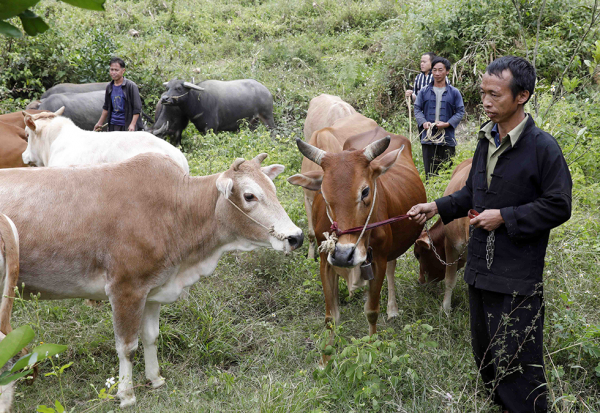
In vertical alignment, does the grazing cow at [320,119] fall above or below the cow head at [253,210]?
below

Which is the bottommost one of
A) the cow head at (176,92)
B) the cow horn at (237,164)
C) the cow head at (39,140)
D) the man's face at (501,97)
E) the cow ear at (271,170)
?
the cow head at (176,92)

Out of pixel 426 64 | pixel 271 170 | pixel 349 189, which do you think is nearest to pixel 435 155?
pixel 426 64

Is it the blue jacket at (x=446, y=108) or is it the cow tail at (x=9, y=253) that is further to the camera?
the blue jacket at (x=446, y=108)

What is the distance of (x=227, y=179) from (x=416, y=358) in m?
1.88

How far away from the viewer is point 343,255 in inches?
138

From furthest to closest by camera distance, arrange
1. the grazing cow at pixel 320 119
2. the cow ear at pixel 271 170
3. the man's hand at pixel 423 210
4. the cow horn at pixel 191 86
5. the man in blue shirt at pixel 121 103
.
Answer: the cow horn at pixel 191 86
the man in blue shirt at pixel 121 103
the grazing cow at pixel 320 119
the cow ear at pixel 271 170
the man's hand at pixel 423 210

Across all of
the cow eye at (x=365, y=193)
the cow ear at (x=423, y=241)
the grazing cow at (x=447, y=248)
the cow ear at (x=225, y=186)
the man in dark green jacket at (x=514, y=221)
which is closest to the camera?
the man in dark green jacket at (x=514, y=221)

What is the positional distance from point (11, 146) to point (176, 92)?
4.58m

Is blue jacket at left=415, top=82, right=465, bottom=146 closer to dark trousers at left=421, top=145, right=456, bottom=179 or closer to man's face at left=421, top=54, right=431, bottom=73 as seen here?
dark trousers at left=421, top=145, right=456, bottom=179

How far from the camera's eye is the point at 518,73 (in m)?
2.84

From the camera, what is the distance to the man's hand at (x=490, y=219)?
9.55ft

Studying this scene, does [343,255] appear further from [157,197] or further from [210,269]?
[157,197]

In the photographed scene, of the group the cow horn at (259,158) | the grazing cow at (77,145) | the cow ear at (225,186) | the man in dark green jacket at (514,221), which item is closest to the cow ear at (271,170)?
the cow horn at (259,158)

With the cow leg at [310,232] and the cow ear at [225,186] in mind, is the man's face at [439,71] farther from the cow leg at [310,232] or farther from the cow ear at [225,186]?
the cow ear at [225,186]
